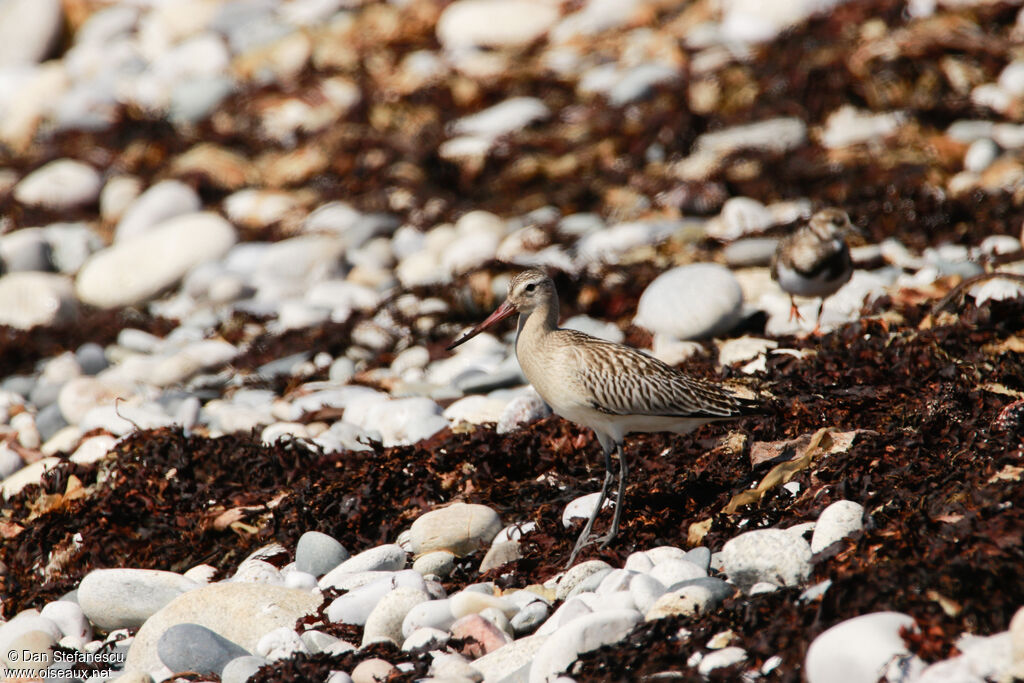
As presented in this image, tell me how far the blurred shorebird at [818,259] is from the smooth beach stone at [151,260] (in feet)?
20.8

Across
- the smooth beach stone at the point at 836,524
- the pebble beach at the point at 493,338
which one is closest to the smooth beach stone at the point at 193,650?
the pebble beach at the point at 493,338

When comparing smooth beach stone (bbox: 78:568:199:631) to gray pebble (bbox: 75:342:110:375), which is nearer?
smooth beach stone (bbox: 78:568:199:631)

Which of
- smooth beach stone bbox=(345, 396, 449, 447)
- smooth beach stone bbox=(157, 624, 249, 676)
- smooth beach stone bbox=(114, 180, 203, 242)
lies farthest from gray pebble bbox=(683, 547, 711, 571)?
smooth beach stone bbox=(114, 180, 203, 242)

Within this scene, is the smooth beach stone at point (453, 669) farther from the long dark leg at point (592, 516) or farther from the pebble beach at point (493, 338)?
the long dark leg at point (592, 516)

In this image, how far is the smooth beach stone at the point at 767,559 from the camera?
4.06 m

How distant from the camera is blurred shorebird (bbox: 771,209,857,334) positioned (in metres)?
7.13

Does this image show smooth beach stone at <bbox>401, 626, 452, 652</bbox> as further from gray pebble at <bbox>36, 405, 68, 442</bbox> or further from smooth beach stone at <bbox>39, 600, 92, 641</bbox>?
gray pebble at <bbox>36, 405, 68, 442</bbox>

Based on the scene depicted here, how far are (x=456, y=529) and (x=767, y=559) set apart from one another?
1.62m

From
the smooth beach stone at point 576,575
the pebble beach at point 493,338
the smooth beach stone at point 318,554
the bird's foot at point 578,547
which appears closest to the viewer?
the pebble beach at point 493,338

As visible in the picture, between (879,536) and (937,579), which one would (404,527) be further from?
(937,579)

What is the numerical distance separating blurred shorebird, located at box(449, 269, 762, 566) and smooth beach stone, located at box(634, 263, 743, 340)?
234 centimetres

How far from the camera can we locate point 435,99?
13414 millimetres

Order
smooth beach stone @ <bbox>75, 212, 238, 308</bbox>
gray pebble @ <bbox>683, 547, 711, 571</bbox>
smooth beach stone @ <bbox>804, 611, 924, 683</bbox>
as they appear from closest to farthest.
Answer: smooth beach stone @ <bbox>804, 611, 924, 683</bbox>
gray pebble @ <bbox>683, 547, 711, 571</bbox>
smooth beach stone @ <bbox>75, 212, 238, 308</bbox>

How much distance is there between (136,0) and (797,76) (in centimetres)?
1267
